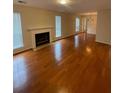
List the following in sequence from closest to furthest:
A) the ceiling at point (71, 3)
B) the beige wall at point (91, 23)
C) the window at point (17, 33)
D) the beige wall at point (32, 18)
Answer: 1. the ceiling at point (71, 3)
2. the window at point (17, 33)
3. the beige wall at point (32, 18)
4. the beige wall at point (91, 23)

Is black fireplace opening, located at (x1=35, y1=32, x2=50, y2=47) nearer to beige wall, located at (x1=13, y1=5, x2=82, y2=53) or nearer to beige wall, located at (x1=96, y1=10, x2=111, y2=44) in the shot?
beige wall, located at (x1=13, y1=5, x2=82, y2=53)

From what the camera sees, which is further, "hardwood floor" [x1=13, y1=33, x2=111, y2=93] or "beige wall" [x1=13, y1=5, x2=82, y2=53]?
"beige wall" [x1=13, y1=5, x2=82, y2=53]

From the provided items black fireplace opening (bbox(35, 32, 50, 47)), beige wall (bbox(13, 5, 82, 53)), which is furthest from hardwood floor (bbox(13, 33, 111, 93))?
black fireplace opening (bbox(35, 32, 50, 47))

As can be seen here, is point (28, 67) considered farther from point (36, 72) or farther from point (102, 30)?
point (102, 30)

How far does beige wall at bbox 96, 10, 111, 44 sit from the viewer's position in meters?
7.61

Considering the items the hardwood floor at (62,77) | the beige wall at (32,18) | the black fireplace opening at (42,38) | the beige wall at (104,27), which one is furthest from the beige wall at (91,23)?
the hardwood floor at (62,77)

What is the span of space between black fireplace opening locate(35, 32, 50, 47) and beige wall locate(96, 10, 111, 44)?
3.31 m

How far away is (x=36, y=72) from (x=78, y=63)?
1.50m

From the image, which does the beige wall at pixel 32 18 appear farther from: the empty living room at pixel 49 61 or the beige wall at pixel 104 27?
the beige wall at pixel 104 27

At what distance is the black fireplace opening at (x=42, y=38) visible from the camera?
705 centimetres

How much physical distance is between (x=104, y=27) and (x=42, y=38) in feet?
12.6

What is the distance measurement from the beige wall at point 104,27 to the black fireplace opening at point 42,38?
3.31 meters
